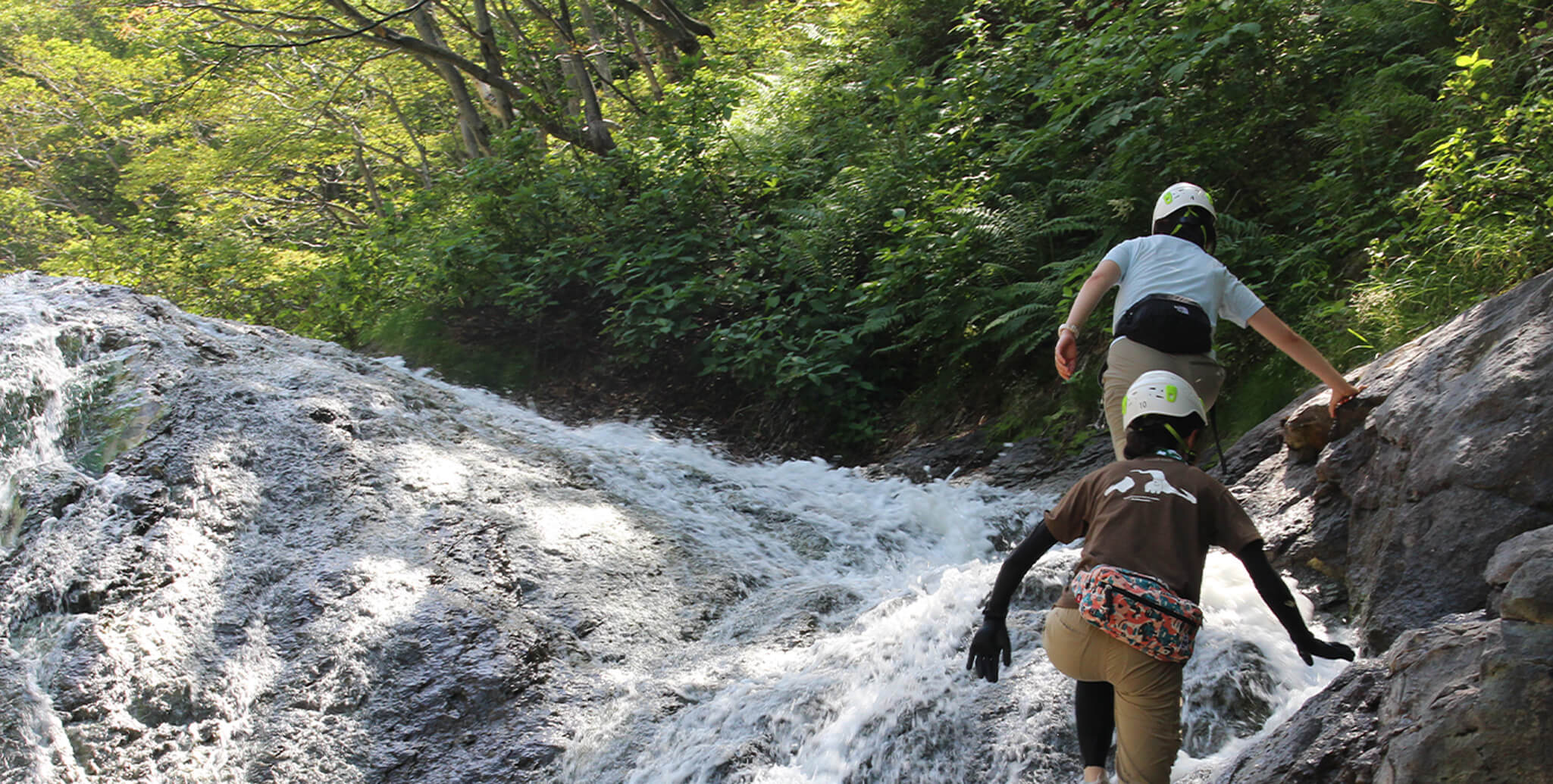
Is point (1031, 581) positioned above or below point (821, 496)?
above

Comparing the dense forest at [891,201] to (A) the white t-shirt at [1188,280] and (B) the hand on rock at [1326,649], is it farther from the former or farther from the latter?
(B) the hand on rock at [1326,649]

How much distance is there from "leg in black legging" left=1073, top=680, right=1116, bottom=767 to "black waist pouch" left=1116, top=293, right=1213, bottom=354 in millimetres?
1482

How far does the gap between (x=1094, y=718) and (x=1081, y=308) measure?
1.66 meters

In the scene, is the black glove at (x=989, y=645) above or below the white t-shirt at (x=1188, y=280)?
below

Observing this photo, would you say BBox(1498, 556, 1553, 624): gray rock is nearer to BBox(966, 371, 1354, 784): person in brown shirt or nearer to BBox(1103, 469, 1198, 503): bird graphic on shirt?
BBox(966, 371, 1354, 784): person in brown shirt

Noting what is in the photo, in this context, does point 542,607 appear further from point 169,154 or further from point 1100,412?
point 169,154

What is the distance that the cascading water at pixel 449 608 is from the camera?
14.2 ft

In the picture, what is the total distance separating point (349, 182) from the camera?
25484mm

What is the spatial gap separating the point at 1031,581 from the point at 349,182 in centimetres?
2474

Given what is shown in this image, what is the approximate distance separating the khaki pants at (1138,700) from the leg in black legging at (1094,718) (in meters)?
0.21

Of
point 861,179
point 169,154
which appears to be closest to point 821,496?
point 861,179

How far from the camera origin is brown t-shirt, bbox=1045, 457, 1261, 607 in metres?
2.79

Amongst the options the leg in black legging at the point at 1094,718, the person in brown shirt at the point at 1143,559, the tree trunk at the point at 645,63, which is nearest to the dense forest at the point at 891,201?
the tree trunk at the point at 645,63

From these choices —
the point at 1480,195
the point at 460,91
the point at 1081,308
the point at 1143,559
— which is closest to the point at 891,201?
the point at 1480,195
